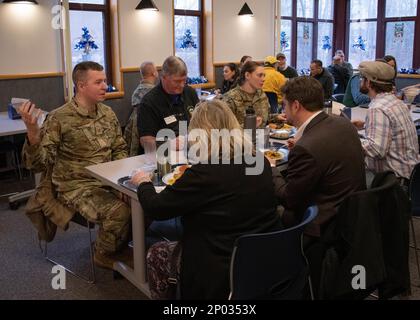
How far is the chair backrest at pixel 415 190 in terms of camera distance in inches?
104

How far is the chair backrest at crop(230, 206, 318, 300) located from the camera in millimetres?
1562

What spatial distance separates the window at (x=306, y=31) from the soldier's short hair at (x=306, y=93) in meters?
7.03

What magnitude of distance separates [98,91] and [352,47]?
870cm

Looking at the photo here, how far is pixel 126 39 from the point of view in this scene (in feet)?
21.1

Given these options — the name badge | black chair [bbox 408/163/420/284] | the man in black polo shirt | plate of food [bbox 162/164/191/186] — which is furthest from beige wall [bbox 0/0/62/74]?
black chair [bbox 408/163/420/284]

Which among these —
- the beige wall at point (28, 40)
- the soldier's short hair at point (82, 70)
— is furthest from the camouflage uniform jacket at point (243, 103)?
the beige wall at point (28, 40)

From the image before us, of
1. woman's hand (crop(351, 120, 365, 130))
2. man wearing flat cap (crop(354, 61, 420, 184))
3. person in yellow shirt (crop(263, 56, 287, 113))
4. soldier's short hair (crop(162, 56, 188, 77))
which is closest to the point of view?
man wearing flat cap (crop(354, 61, 420, 184))

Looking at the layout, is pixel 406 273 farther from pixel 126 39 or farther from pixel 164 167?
pixel 126 39

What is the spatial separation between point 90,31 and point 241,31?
2.95m

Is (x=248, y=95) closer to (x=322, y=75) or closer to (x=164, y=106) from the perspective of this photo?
(x=164, y=106)

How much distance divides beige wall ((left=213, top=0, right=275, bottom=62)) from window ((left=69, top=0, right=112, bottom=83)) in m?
2.00

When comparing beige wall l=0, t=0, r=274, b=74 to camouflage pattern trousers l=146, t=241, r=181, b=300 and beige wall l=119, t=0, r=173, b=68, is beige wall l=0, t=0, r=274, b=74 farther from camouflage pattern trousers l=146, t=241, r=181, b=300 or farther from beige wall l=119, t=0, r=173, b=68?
camouflage pattern trousers l=146, t=241, r=181, b=300

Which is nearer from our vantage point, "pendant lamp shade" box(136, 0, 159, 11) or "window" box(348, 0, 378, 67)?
"pendant lamp shade" box(136, 0, 159, 11)

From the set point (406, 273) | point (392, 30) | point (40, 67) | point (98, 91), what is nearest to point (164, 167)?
point (98, 91)
